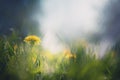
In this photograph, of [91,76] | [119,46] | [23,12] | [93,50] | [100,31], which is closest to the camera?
[91,76]

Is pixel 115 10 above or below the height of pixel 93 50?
above

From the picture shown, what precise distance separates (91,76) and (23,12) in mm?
1888

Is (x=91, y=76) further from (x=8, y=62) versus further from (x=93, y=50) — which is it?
(x=8, y=62)

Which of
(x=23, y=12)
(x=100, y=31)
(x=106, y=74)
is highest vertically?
(x=23, y=12)

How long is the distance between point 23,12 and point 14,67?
1.83 m

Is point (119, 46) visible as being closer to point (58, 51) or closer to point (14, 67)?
point (58, 51)

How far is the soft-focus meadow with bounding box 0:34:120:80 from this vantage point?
3.94 ft

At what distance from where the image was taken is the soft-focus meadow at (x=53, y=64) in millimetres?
1202

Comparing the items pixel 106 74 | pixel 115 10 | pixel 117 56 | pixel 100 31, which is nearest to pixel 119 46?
pixel 117 56

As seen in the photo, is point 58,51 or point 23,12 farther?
point 23,12

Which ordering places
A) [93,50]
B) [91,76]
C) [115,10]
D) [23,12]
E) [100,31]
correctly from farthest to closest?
[23,12], [115,10], [100,31], [93,50], [91,76]

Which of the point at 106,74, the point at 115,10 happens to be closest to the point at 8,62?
the point at 106,74

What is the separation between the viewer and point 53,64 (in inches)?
51.6

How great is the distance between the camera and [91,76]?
3.92ft
